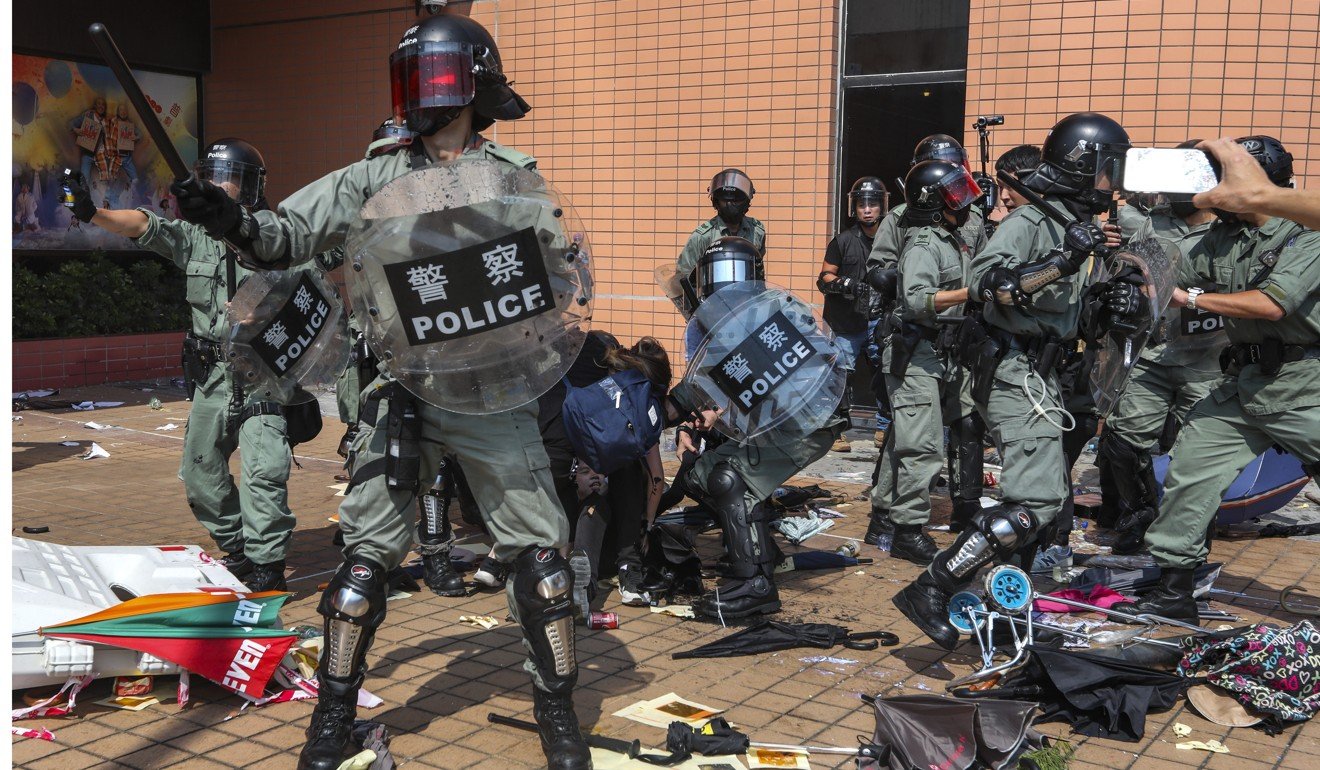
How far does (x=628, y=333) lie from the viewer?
433 inches

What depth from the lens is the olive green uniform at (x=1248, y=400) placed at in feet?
16.3

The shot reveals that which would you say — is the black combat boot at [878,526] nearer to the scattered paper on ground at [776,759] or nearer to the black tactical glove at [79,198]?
the scattered paper on ground at [776,759]

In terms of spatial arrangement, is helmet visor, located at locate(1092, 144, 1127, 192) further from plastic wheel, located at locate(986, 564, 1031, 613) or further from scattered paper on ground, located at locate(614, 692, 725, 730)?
scattered paper on ground, located at locate(614, 692, 725, 730)

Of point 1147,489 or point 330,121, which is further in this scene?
point 330,121

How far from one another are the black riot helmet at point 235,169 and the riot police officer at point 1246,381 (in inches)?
168

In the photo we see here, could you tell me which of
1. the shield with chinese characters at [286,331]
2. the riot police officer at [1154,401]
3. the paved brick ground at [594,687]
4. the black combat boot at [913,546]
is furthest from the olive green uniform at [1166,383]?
the shield with chinese characters at [286,331]

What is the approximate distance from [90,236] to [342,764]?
439 inches

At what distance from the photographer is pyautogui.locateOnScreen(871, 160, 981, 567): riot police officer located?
641 cm

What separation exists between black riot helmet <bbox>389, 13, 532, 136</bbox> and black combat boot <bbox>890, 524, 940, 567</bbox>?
3.61 meters

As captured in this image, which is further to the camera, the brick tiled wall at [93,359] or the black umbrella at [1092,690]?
the brick tiled wall at [93,359]

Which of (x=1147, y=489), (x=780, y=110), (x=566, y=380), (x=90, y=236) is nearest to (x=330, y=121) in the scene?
(x=90, y=236)

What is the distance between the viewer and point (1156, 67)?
8516 mm

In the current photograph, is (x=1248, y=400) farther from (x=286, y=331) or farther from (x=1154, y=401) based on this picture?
(x=286, y=331)

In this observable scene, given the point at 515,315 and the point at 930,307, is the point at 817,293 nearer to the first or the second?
the point at 930,307
